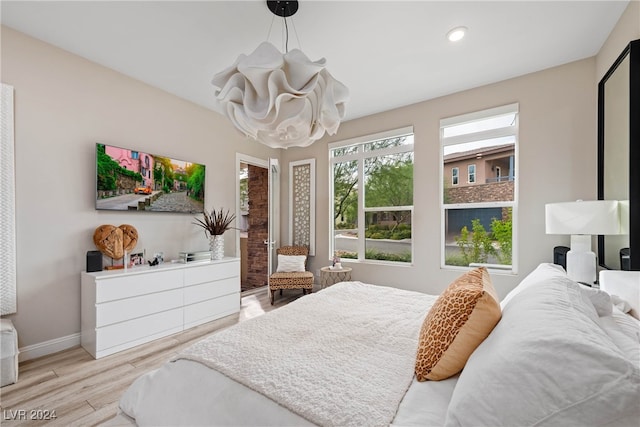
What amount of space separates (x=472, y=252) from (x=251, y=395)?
325cm

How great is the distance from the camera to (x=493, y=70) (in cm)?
293

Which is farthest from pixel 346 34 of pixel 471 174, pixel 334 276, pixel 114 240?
pixel 114 240

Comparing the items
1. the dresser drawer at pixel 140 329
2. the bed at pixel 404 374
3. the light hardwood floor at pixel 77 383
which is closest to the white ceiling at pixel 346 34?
the bed at pixel 404 374

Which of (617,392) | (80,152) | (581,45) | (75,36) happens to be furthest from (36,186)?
(581,45)

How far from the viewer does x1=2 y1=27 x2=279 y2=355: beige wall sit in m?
2.36

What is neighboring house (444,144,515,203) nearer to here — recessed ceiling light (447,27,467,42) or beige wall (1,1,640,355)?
beige wall (1,1,640,355)

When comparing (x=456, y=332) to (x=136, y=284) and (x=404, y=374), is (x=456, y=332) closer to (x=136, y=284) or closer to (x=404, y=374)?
(x=404, y=374)

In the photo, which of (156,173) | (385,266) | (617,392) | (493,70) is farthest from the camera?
(385,266)

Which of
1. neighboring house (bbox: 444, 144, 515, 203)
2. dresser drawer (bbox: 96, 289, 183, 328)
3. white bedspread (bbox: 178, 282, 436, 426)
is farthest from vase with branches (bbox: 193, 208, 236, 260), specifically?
neighboring house (bbox: 444, 144, 515, 203)

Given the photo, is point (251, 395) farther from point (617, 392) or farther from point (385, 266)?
point (385, 266)

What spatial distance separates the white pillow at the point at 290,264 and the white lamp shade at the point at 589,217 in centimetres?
311

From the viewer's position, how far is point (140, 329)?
8.68 feet

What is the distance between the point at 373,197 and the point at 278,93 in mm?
2933

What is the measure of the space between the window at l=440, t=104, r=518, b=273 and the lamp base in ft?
3.15
